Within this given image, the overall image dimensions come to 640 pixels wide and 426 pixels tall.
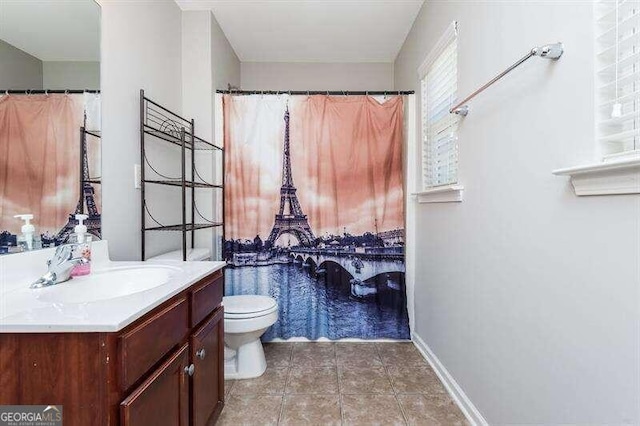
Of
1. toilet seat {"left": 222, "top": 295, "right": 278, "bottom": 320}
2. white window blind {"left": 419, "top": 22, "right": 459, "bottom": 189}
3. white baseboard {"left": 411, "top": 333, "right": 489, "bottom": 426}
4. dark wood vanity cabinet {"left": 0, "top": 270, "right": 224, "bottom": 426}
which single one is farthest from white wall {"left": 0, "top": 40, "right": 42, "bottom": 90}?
white baseboard {"left": 411, "top": 333, "right": 489, "bottom": 426}

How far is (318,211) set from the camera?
94.6 inches

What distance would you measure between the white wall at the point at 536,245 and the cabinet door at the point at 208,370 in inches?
49.1

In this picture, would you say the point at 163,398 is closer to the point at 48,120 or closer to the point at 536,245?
the point at 48,120

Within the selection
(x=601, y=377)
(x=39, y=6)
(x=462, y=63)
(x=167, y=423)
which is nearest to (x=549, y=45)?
(x=462, y=63)

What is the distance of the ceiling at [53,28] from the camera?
1.06m

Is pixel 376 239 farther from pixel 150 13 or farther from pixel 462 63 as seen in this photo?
pixel 150 13

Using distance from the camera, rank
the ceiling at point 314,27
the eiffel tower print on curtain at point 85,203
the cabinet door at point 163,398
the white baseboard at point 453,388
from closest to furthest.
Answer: the cabinet door at point 163,398 → the eiffel tower print on curtain at point 85,203 → the white baseboard at point 453,388 → the ceiling at point 314,27

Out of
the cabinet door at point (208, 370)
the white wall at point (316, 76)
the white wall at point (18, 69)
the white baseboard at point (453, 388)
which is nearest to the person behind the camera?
the white wall at point (18, 69)

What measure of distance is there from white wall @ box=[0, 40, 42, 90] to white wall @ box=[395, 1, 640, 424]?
1827mm

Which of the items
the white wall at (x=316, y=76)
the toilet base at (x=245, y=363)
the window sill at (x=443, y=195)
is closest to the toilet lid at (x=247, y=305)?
the toilet base at (x=245, y=363)

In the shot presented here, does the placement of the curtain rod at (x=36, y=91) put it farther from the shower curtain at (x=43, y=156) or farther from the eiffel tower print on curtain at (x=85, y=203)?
the eiffel tower print on curtain at (x=85, y=203)

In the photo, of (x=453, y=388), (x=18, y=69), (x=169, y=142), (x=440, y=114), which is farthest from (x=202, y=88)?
(x=453, y=388)

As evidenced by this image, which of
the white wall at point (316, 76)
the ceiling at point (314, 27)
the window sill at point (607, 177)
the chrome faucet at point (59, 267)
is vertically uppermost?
the ceiling at point (314, 27)

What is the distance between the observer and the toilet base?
6.36ft
